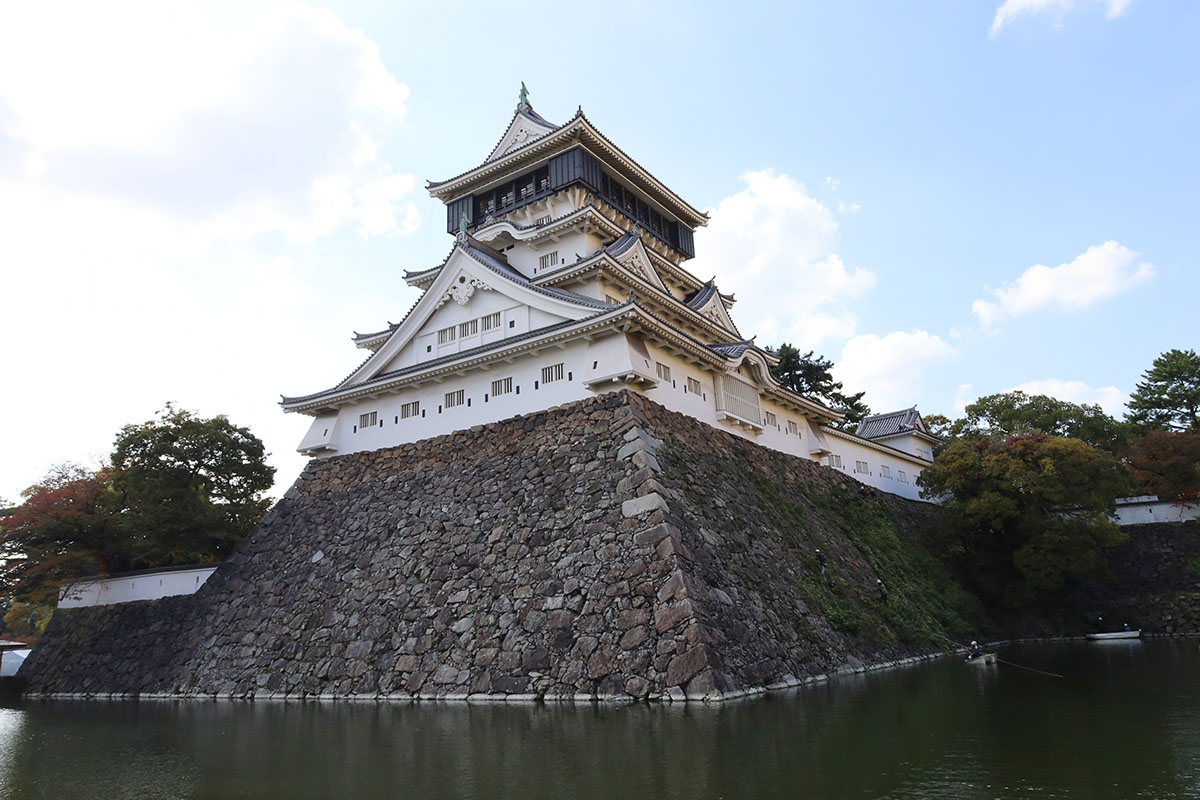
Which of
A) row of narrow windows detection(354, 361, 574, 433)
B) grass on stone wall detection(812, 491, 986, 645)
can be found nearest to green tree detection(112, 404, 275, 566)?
row of narrow windows detection(354, 361, 574, 433)

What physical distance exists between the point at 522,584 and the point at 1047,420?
2690cm

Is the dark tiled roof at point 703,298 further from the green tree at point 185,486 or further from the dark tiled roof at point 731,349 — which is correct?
the green tree at point 185,486

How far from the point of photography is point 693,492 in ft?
47.5

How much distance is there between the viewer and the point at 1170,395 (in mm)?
31734

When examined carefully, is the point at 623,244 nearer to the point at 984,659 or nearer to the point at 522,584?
the point at 522,584

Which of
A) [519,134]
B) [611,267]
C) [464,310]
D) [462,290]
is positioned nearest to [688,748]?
[611,267]

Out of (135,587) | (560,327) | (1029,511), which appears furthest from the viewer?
(1029,511)

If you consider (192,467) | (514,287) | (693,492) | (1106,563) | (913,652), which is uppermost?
(514,287)

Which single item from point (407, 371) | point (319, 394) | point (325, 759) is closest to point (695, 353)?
point (407, 371)

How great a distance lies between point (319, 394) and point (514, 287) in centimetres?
627

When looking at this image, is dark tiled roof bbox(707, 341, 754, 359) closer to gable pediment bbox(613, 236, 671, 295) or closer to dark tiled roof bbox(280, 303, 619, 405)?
gable pediment bbox(613, 236, 671, 295)

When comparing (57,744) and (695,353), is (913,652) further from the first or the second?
(57,744)

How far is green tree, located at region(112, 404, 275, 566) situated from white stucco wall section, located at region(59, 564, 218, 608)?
687 millimetres

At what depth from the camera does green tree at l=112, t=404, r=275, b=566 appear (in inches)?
787
